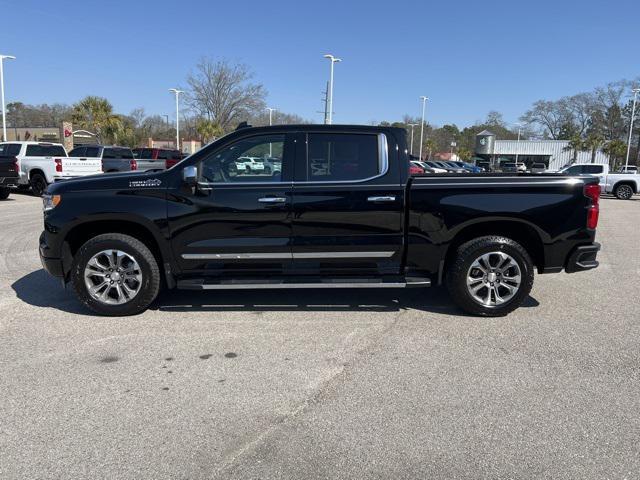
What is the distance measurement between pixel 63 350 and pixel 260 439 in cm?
226

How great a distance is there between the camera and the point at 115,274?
5.05 metres

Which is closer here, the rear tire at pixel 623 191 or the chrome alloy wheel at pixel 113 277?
the chrome alloy wheel at pixel 113 277

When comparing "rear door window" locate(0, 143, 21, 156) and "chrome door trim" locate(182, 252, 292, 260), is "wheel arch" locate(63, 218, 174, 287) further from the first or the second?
"rear door window" locate(0, 143, 21, 156)

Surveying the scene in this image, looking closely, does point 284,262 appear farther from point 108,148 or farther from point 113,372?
point 108,148

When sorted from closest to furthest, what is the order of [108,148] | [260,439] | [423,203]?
[260,439] < [423,203] < [108,148]

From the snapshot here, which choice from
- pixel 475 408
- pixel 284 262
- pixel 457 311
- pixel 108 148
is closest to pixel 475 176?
pixel 457 311

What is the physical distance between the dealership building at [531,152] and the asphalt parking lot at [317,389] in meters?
70.4

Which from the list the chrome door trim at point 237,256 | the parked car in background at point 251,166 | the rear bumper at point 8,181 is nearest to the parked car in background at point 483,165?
the rear bumper at point 8,181

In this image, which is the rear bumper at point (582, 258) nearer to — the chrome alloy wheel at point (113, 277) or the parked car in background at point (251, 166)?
the parked car in background at point (251, 166)

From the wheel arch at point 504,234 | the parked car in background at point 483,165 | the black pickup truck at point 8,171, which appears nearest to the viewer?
the wheel arch at point 504,234

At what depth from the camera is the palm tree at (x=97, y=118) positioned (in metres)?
47.9

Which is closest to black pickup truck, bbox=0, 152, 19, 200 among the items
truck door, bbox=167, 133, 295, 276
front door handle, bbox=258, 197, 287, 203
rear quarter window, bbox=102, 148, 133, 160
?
rear quarter window, bbox=102, 148, 133, 160

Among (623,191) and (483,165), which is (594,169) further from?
(483,165)

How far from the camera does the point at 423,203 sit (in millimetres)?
4996
